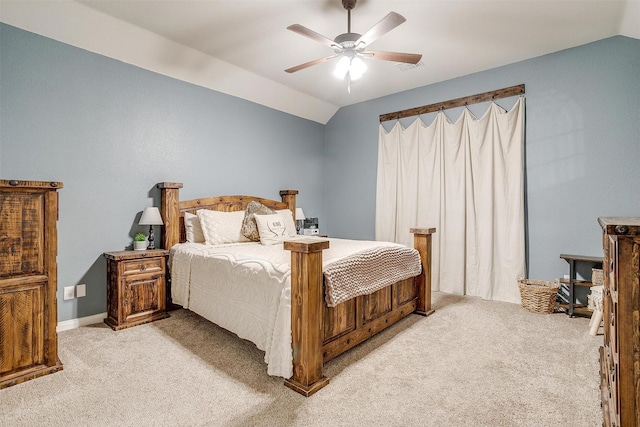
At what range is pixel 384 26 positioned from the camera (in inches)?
90.9

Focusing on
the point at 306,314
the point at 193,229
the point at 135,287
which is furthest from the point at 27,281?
the point at 306,314

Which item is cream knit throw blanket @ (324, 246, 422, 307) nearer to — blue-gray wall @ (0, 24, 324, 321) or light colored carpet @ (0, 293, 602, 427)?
A: light colored carpet @ (0, 293, 602, 427)

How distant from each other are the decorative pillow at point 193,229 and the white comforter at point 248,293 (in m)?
0.47

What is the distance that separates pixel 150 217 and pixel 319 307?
2.17 m

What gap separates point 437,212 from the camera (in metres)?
4.33

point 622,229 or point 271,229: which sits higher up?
point 622,229

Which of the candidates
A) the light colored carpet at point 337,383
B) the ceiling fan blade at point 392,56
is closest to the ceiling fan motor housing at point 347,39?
the ceiling fan blade at point 392,56

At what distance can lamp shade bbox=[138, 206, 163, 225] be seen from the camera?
3.21m

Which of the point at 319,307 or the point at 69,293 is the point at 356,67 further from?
the point at 69,293

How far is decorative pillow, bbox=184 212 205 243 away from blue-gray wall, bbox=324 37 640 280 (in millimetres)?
3251

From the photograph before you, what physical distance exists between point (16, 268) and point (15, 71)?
174 cm

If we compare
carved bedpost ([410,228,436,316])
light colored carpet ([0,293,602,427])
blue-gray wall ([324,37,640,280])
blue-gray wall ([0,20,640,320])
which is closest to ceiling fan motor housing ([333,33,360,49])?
blue-gray wall ([324,37,640,280])

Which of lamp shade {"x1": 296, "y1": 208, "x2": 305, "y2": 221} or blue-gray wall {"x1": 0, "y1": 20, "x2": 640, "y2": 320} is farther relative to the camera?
lamp shade {"x1": 296, "y1": 208, "x2": 305, "y2": 221}

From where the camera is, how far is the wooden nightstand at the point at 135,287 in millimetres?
2902
